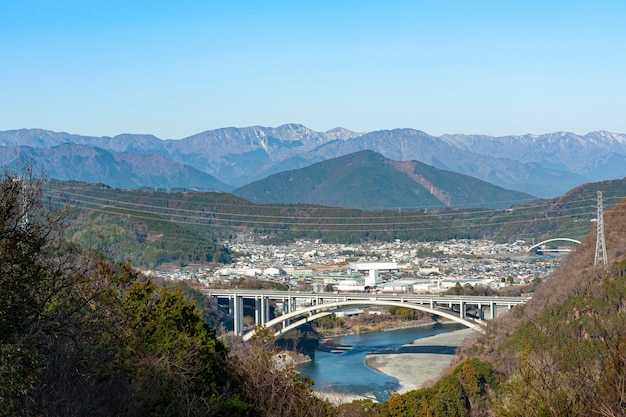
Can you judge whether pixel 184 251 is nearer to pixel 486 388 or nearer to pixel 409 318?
pixel 409 318

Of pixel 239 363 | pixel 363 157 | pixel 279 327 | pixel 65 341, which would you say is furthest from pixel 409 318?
pixel 363 157

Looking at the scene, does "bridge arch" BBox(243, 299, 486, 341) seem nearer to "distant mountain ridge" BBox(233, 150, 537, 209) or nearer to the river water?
the river water

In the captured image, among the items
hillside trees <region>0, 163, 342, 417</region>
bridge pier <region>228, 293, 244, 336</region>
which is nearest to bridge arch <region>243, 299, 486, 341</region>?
bridge pier <region>228, 293, 244, 336</region>

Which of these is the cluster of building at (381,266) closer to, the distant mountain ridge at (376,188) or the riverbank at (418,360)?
the riverbank at (418,360)

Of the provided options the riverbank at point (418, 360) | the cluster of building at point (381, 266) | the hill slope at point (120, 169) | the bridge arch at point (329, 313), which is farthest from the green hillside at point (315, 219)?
the hill slope at point (120, 169)

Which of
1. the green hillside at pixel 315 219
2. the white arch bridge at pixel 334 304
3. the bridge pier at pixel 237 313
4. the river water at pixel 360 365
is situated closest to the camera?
the river water at pixel 360 365

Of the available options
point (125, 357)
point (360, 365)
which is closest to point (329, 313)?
point (360, 365)
